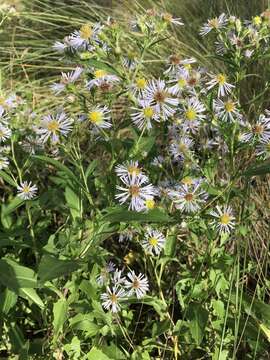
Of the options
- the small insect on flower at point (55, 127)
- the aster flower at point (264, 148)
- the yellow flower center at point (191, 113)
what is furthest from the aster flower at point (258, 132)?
the small insect on flower at point (55, 127)

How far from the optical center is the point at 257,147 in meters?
1.13

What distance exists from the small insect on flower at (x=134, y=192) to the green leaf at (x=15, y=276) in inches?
9.4

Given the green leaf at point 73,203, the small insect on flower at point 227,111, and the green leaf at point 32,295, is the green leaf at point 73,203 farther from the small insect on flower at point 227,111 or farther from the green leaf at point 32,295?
the small insect on flower at point 227,111

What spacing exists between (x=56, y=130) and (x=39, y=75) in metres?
1.72

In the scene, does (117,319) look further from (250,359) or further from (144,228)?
(250,359)

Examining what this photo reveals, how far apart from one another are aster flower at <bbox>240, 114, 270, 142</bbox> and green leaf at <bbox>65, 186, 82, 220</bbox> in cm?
37

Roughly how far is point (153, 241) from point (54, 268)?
0.91ft

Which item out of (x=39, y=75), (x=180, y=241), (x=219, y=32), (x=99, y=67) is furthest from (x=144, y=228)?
(x=39, y=75)

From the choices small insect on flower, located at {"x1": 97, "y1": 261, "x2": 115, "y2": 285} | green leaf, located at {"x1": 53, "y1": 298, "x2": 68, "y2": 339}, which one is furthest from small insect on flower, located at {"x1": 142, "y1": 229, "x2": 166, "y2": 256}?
green leaf, located at {"x1": 53, "y1": 298, "x2": 68, "y2": 339}

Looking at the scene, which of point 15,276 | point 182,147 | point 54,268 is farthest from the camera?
point 182,147

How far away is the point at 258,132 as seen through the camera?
1.12 metres

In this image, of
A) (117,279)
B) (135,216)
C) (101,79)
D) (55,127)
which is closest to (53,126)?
(55,127)

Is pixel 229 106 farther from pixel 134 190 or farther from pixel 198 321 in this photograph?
pixel 198 321

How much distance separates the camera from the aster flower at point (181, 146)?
3.82ft
